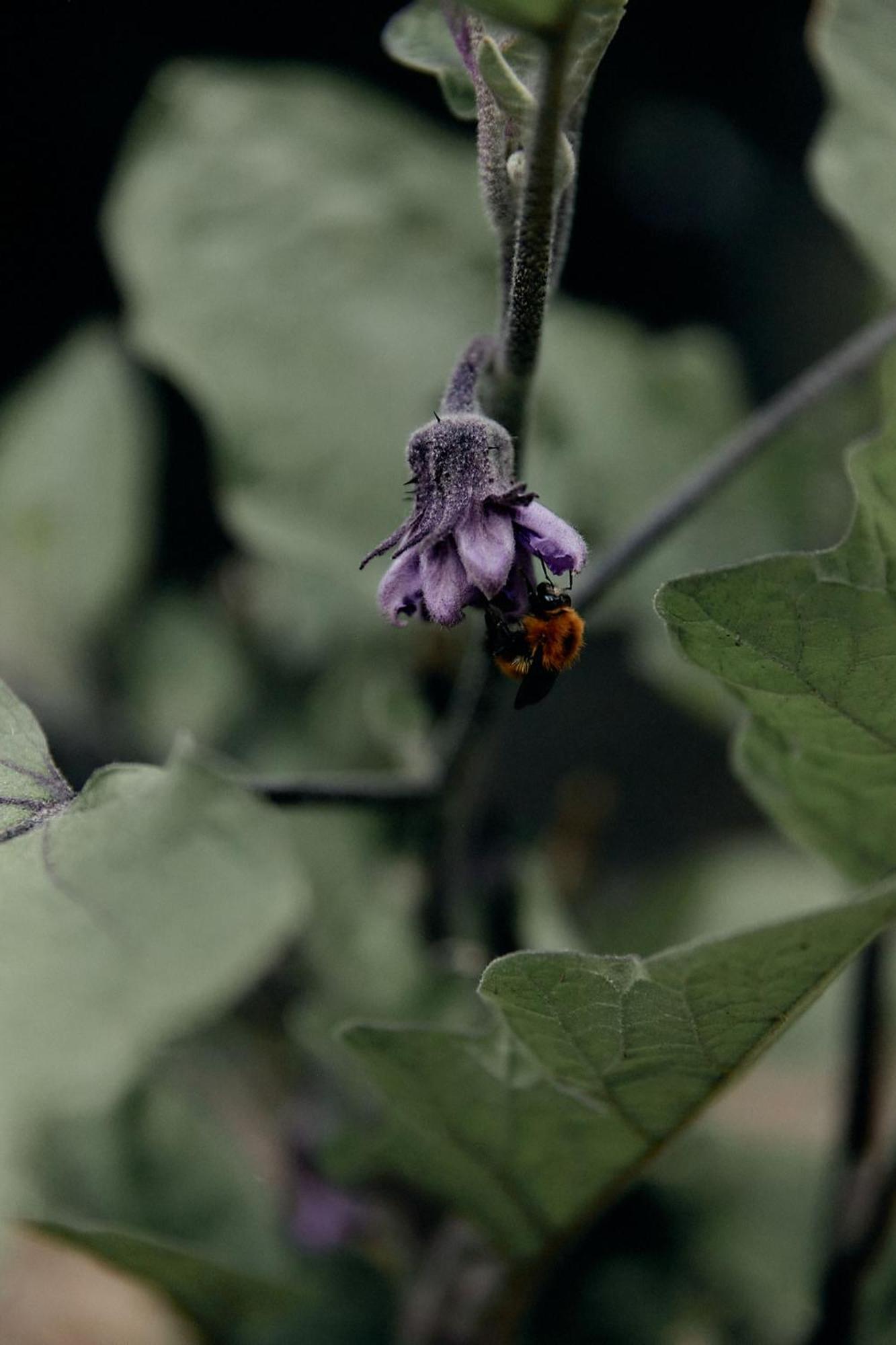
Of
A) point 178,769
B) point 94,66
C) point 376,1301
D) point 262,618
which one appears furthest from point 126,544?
point 178,769

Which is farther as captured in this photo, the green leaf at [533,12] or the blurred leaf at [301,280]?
the blurred leaf at [301,280]

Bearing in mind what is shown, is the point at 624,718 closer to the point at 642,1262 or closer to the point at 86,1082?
the point at 642,1262

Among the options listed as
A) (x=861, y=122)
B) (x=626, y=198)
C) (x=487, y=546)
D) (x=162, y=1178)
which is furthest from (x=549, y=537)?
(x=626, y=198)

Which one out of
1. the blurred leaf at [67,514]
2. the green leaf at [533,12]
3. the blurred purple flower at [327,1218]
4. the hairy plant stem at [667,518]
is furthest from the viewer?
the blurred leaf at [67,514]

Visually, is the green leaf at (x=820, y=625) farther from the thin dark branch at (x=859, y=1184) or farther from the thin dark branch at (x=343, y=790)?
the thin dark branch at (x=859, y=1184)

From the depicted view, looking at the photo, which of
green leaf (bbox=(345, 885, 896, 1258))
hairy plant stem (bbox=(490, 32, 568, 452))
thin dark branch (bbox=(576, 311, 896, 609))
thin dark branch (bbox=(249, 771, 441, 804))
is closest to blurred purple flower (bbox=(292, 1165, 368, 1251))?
green leaf (bbox=(345, 885, 896, 1258))

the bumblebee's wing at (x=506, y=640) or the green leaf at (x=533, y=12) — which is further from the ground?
the green leaf at (x=533, y=12)

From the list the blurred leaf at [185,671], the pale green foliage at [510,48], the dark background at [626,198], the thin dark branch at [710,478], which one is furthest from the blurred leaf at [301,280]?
the pale green foliage at [510,48]

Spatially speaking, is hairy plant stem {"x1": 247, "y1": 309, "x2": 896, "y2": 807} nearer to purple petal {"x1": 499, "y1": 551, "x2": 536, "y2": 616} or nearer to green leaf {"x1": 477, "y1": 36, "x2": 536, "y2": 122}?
purple petal {"x1": 499, "y1": 551, "x2": 536, "y2": 616}
